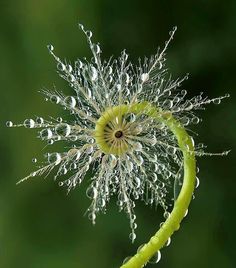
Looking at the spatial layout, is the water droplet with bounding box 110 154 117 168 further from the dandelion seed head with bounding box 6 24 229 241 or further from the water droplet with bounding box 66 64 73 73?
the water droplet with bounding box 66 64 73 73

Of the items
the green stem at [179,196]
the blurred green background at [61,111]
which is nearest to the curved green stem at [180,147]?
the green stem at [179,196]

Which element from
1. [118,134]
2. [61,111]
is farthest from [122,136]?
[61,111]

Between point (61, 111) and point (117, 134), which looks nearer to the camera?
point (117, 134)

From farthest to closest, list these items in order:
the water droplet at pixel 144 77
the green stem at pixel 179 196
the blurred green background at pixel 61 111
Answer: the blurred green background at pixel 61 111, the water droplet at pixel 144 77, the green stem at pixel 179 196

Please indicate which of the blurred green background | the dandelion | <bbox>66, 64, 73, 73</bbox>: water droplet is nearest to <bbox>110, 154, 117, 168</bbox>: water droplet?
the dandelion

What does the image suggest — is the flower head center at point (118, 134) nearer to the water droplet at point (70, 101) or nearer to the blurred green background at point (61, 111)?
the water droplet at point (70, 101)

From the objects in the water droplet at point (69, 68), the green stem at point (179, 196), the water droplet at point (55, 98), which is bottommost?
the green stem at point (179, 196)

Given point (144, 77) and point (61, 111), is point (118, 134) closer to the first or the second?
point (144, 77)

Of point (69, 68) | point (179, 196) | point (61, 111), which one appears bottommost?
point (179, 196)
